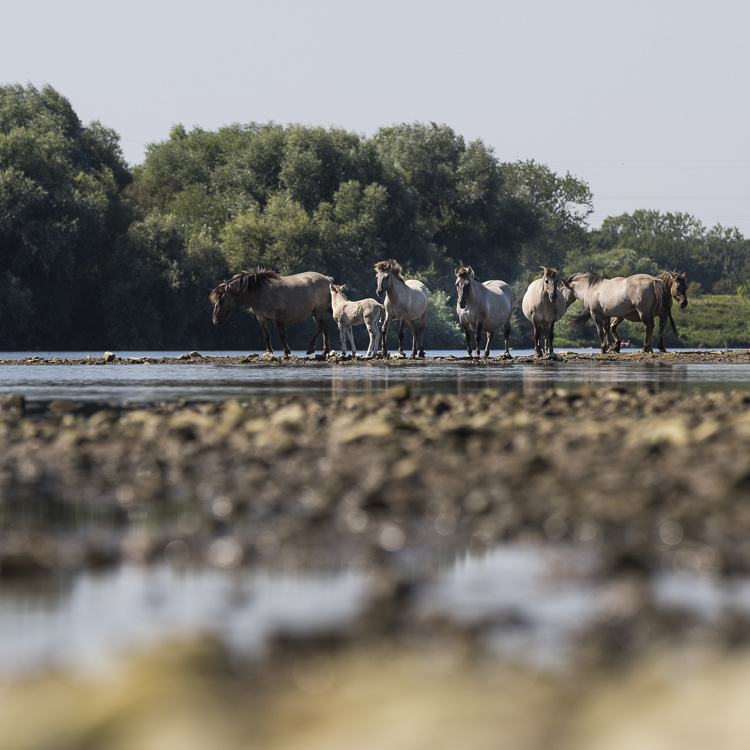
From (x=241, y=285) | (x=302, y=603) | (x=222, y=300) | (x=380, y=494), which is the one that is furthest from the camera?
(x=241, y=285)

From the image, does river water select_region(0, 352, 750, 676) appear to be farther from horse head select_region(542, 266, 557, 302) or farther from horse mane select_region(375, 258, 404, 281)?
horse head select_region(542, 266, 557, 302)

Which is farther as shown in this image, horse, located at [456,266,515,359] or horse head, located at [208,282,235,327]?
horse head, located at [208,282,235,327]

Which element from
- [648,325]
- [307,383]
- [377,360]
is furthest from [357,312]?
[307,383]

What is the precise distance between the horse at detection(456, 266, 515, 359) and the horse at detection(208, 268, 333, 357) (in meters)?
4.16

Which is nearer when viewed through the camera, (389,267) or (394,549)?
(394,549)

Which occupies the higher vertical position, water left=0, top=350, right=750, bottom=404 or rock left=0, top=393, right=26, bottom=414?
rock left=0, top=393, right=26, bottom=414

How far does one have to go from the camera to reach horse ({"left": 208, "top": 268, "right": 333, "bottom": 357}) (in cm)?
3062

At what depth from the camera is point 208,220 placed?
61.9m

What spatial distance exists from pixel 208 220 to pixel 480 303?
3515 cm

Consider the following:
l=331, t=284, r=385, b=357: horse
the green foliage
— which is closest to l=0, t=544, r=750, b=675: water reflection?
l=331, t=284, r=385, b=357: horse

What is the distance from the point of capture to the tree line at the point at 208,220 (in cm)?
4850

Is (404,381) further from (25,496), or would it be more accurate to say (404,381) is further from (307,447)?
(25,496)

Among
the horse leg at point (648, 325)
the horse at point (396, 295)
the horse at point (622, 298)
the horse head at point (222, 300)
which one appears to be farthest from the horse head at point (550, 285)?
the horse head at point (222, 300)

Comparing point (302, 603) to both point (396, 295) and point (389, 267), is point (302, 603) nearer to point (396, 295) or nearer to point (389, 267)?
point (389, 267)
